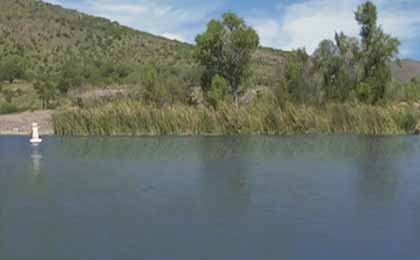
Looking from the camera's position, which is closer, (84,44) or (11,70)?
(11,70)

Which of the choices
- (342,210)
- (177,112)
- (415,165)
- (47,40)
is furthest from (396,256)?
(47,40)

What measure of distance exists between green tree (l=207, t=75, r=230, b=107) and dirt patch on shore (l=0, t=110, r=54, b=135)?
28.5ft

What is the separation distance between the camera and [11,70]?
197ft

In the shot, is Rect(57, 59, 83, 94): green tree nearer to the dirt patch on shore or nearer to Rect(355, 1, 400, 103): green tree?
the dirt patch on shore

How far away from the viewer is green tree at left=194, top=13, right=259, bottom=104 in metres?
40.4

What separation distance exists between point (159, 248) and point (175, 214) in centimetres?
199

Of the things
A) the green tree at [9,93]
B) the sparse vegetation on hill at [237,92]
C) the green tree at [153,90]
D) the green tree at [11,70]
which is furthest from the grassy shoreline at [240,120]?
the green tree at [11,70]

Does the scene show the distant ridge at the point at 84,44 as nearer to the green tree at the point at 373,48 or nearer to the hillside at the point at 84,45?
the hillside at the point at 84,45

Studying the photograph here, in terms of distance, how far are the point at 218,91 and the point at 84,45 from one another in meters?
42.1

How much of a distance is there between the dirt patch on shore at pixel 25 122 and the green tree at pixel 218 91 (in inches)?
343

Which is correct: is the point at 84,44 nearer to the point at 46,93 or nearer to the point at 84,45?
the point at 84,45

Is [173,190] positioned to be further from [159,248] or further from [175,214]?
[159,248]

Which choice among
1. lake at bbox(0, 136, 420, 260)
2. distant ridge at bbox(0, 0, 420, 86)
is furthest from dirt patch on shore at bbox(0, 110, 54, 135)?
distant ridge at bbox(0, 0, 420, 86)

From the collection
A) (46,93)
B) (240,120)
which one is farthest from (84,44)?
(240,120)
